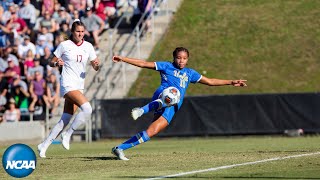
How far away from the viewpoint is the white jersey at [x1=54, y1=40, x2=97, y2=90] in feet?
57.2

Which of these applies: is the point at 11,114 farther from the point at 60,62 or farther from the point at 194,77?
the point at 194,77

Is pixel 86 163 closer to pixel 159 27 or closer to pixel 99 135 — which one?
pixel 99 135

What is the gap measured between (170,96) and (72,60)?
7.59 ft

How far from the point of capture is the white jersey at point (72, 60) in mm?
17422

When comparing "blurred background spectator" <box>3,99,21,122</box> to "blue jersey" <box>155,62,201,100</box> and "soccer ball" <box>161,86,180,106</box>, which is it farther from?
"soccer ball" <box>161,86,180,106</box>

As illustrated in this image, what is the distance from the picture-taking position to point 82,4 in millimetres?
32375

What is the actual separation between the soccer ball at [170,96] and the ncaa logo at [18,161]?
4.10 metres

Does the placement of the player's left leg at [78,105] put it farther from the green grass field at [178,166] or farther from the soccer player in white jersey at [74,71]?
the green grass field at [178,166]

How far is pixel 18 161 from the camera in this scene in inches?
481

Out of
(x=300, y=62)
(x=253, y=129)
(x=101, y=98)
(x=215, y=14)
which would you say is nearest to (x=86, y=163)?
(x=253, y=129)

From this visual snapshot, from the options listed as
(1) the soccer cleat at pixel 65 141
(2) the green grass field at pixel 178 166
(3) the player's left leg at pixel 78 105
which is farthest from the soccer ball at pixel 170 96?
(1) the soccer cleat at pixel 65 141

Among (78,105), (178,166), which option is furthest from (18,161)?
(78,105)

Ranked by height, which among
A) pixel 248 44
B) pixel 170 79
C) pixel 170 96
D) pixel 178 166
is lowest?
pixel 178 166

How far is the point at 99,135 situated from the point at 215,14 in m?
8.00
